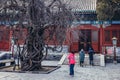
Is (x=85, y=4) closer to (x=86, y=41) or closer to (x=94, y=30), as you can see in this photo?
(x=94, y=30)

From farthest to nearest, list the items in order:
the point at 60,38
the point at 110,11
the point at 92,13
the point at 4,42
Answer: the point at 4,42 < the point at 92,13 < the point at 110,11 < the point at 60,38

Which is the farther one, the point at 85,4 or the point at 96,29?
the point at 85,4

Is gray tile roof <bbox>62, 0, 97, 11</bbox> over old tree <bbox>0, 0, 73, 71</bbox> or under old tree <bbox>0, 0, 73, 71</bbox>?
over

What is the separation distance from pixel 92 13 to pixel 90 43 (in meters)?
3.19

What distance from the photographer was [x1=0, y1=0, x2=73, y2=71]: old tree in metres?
19.9

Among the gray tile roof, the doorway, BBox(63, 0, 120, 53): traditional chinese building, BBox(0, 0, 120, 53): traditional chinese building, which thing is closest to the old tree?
BBox(0, 0, 120, 53): traditional chinese building

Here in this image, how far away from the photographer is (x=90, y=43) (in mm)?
33094

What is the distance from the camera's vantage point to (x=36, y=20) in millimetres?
19922

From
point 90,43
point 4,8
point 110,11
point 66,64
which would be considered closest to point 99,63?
point 66,64

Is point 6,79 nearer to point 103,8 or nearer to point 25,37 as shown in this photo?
point 25,37

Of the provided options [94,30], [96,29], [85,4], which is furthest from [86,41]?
[85,4]

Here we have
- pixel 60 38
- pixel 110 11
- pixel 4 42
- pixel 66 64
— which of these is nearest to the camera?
pixel 60 38

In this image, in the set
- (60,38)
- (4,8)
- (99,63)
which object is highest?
(4,8)

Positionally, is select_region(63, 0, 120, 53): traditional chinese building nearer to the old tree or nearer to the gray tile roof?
the gray tile roof
